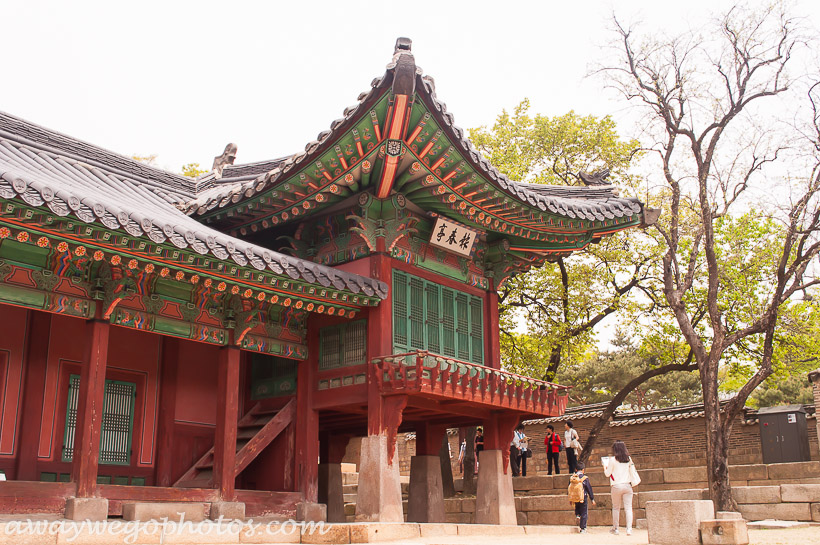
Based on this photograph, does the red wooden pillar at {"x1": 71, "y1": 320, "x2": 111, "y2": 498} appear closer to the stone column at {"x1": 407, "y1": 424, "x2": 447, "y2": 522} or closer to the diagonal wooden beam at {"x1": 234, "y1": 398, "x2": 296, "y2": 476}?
the diagonal wooden beam at {"x1": 234, "y1": 398, "x2": 296, "y2": 476}

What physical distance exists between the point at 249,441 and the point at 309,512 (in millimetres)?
1476

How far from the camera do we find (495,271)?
15562 millimetres

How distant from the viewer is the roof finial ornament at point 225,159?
16350mm

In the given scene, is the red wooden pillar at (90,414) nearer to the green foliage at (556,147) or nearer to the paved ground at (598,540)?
the paved ground at (598,540)

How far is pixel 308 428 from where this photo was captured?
512 inches

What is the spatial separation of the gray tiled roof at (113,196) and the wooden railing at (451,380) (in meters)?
1.26

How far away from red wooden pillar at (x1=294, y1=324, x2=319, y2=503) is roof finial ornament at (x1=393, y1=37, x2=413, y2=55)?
16.7ft

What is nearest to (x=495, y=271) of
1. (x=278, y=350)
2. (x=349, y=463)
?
(x=278, y=350)

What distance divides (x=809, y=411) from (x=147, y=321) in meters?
20.6

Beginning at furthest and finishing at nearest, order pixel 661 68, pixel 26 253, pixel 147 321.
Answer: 1. pixel 661 68
2. pixel 147 321
3. pixel 26 253

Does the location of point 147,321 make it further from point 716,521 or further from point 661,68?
point 661,68

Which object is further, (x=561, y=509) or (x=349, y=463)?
(x=349, y=463)

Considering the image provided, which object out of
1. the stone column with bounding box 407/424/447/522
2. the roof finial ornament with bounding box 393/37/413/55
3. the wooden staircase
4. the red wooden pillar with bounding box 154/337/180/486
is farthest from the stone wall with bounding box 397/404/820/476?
the roof finial ornament with bounding box 393/37/413/55

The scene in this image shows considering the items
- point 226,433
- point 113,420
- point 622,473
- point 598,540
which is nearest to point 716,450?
point 622,473
